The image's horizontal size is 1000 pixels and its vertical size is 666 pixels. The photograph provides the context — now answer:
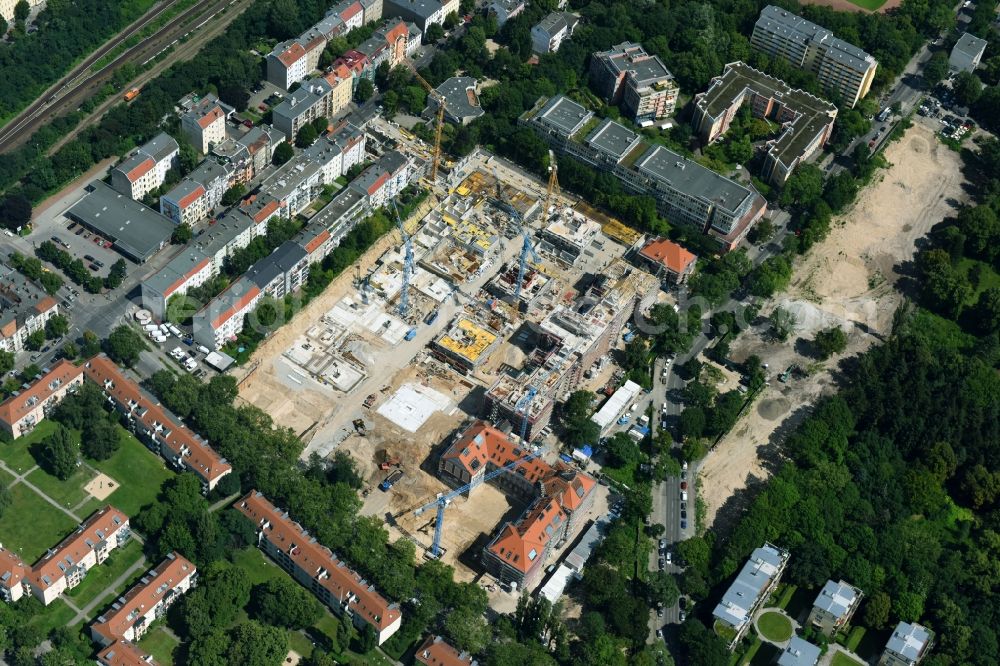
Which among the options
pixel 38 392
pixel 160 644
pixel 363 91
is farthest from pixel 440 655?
pixel 363 91

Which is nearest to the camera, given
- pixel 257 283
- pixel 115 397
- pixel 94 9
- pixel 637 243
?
pixel 115 397

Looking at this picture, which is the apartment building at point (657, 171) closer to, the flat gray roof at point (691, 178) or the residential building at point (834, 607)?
the flat gray roof at point (691, 178)

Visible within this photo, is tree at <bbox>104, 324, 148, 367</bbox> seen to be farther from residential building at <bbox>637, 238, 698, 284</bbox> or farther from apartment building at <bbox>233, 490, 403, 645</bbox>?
residential building at <bbox>637, 238, 698, 284</bbox>

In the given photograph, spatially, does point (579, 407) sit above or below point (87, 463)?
below

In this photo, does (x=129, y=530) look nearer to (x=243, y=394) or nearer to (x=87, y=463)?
(x=87, y=463)

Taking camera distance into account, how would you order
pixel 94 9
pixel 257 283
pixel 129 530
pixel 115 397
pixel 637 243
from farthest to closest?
pixel 94 9, pixel 637 243, pixel 257 283, pixel 115 397, pixel 129 530

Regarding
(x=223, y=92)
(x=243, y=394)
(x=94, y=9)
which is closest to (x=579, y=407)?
(x=243, y=394)

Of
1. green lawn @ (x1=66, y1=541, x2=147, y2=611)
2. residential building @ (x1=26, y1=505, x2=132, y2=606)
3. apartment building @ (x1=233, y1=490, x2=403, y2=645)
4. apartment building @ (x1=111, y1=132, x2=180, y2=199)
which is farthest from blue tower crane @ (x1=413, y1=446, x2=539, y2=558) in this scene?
apartment building @ (x1=111, y1=132, x2=180, y2=199)

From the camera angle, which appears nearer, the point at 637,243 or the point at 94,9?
the point at 637,243

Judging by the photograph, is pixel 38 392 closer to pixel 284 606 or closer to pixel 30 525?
pixel 30 525
